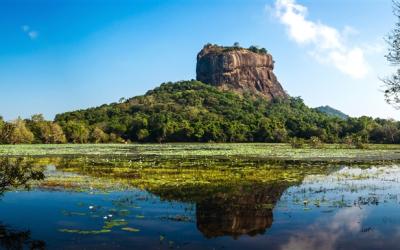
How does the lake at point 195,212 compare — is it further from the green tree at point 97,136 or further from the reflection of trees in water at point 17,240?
the green tree at point 97,136

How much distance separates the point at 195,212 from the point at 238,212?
169 centimetres

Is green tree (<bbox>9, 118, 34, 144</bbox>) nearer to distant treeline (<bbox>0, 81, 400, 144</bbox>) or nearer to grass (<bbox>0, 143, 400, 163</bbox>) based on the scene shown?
distant treeline (<bbox>0, 81, 400, 144</bbox>)

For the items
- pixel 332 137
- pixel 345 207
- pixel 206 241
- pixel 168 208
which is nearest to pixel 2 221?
pixel 168 208

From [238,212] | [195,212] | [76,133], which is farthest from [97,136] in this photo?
[238,212]

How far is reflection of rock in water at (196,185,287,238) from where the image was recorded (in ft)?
46.7

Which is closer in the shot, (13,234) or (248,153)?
(13,234)

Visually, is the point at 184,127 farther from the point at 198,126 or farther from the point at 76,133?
the point at 76,133

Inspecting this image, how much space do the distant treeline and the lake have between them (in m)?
73.0

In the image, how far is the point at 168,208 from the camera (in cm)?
1772

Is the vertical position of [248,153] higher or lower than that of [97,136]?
lower

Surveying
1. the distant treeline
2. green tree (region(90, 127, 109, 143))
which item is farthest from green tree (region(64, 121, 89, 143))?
green tree (region(90, 127, 109, 143))

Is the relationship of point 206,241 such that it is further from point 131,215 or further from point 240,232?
point 131,215

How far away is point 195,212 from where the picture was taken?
1691cm

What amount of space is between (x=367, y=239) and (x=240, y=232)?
387 centimetres
